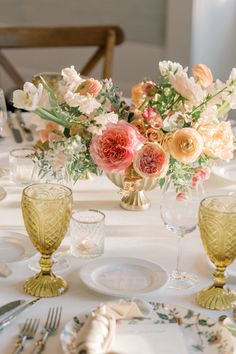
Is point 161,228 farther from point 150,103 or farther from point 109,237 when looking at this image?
point 150,103

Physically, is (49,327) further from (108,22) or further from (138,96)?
(108,22)

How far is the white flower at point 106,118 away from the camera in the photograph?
1.42m

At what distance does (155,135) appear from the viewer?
1466 millimetres

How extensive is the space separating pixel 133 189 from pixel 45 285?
36 cm

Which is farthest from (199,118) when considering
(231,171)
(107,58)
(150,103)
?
(107,58)

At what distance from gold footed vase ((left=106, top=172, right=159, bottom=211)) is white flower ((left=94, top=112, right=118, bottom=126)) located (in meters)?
0.14

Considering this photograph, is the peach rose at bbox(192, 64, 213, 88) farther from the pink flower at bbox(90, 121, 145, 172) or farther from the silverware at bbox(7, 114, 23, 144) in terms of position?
the silverware at bbox(7, 114, 23, 144)

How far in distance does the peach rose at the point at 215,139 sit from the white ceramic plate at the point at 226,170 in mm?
485

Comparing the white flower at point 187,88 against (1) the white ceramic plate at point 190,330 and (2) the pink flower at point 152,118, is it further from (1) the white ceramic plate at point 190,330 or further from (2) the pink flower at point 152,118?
(1) the white ceramic plate at point 190,330

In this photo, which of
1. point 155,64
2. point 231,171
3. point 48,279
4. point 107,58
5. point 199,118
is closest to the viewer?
point 48,279

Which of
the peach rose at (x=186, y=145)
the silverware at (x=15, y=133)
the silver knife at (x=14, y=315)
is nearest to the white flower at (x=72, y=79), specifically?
the peach rose at (x=186, y=145)

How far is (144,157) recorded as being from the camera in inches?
56.2

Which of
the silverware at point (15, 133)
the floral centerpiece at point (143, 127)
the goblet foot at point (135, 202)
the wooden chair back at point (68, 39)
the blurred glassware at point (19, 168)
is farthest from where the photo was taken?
the wooden chair back at point (68, 39)

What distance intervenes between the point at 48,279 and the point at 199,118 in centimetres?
42
